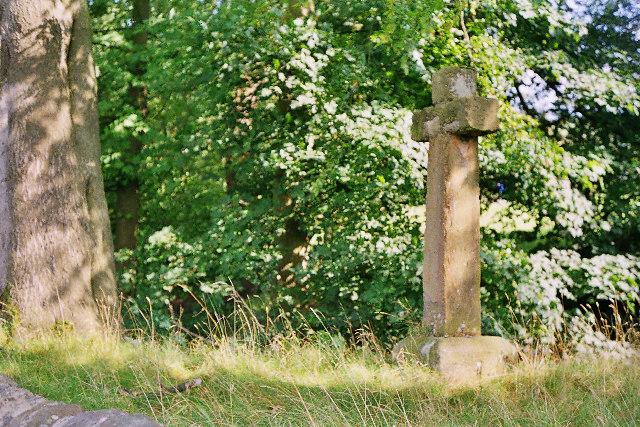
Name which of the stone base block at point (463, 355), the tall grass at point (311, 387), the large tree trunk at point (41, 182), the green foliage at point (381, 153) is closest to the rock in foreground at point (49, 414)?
the tall grass at point (311, 387)

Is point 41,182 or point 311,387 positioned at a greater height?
point 41,182

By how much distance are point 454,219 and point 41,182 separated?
14.8 ft

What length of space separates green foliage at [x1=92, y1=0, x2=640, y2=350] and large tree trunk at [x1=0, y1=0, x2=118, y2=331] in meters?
1.77

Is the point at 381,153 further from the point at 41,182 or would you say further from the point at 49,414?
the point at 49,414

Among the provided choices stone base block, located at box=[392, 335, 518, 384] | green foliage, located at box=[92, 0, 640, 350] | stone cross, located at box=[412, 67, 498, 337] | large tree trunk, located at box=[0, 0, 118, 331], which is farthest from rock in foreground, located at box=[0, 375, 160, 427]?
green foliage, located at box=[92, 0, 640, 350]

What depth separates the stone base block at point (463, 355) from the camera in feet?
17.6

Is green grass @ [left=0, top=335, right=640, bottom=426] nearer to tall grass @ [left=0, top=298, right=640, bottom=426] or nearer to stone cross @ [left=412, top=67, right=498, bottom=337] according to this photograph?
tall grass @ [left=0, top=298, right=640, bottom=426]

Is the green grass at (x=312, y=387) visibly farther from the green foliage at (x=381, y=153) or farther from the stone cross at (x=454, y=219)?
the green foliage at (x=381, y=153)

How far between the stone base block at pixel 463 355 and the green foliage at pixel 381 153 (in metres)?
2.19

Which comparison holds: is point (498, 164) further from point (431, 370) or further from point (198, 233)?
point (198, 233)

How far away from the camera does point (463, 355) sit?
5422 mm

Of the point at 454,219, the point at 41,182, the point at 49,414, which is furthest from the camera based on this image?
the point at 41,182

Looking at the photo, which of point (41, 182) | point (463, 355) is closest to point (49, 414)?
point (463, 355)

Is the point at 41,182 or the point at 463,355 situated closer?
the point at 463,355
